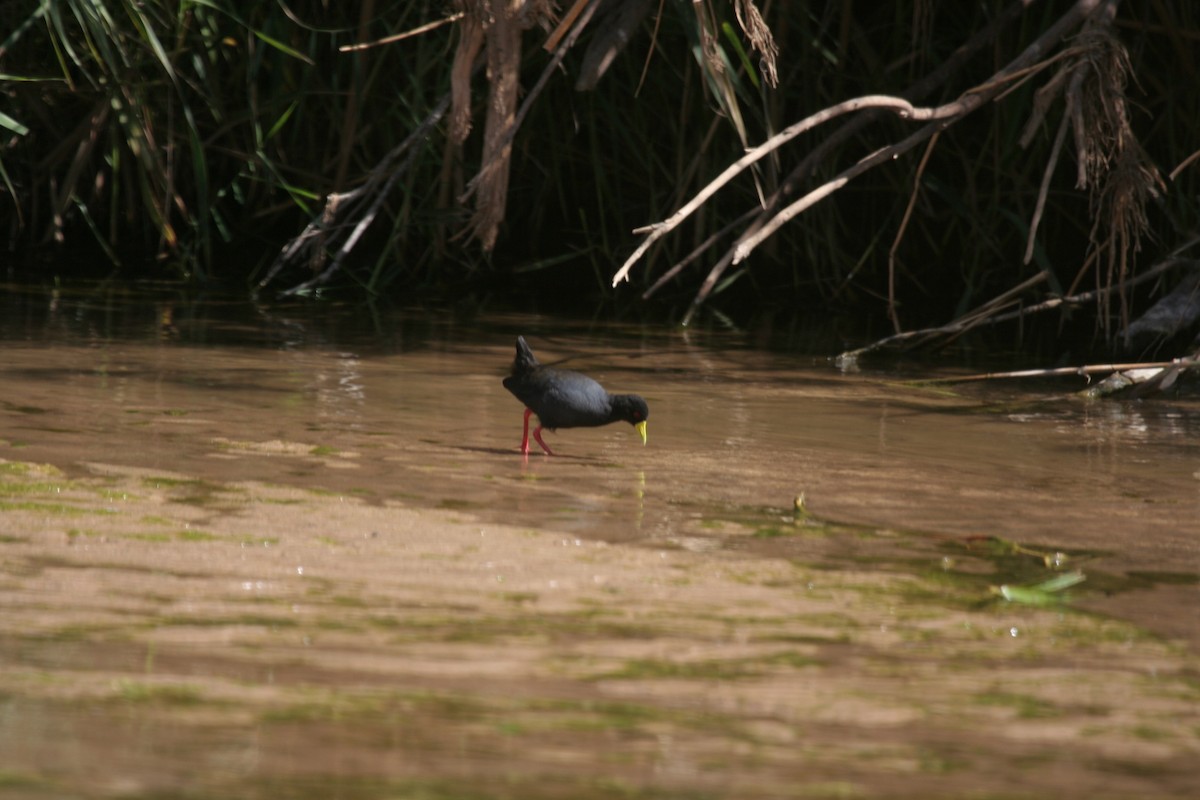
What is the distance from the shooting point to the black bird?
4.99m

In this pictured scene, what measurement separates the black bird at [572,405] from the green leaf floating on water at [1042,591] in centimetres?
170

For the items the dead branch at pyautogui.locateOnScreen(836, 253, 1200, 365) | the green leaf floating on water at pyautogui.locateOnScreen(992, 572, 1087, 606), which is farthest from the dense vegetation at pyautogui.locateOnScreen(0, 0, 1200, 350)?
the green leaf floating on water at pyautogui.locateOnScreen(992, 572, 1087, 606)

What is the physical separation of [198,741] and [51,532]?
1.35 meters

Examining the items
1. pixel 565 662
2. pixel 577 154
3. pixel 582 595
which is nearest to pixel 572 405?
pixel 582 595

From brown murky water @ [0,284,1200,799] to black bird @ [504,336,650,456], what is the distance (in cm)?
12

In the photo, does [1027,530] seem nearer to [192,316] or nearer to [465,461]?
[465,461]

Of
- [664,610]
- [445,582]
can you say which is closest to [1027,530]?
[664,610]

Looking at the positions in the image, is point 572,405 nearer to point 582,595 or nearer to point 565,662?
point 582,595

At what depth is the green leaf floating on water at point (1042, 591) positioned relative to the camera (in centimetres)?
340

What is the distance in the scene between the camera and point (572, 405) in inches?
196

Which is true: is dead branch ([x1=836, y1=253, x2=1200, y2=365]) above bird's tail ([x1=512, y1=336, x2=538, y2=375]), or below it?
Answer: above

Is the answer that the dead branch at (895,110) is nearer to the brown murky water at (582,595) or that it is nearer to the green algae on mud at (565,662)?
the brown murky water at (582,595)

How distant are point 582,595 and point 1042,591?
3.04 ft

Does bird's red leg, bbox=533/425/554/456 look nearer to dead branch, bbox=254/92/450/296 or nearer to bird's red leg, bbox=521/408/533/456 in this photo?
bird's red leg, bbox=521/408/533/456
